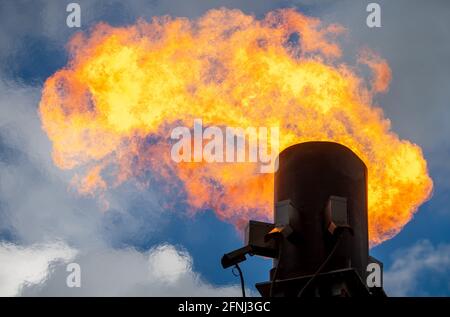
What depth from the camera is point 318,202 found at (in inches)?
454

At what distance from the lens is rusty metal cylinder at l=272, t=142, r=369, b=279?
11.1 meters

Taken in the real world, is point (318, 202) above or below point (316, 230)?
above

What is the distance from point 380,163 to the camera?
15516 millimetres

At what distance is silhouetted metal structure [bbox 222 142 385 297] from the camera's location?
35.4 ft

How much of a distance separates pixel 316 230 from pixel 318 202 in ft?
1.63

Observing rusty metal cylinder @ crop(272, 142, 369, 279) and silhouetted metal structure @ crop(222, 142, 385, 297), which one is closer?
silhouetted metal structure @ crop(222, 142, 385, 297)

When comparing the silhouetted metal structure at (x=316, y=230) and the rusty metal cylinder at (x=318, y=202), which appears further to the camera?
the rusty metal cylinder at (x=318, y=202)

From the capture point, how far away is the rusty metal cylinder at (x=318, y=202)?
Result: 1112 cm

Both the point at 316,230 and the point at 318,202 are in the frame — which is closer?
the point at 316,230

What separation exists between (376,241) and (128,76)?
863 cm

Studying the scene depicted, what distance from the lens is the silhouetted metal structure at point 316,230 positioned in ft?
35.4

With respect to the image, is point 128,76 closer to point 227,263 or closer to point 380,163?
point 380,163
